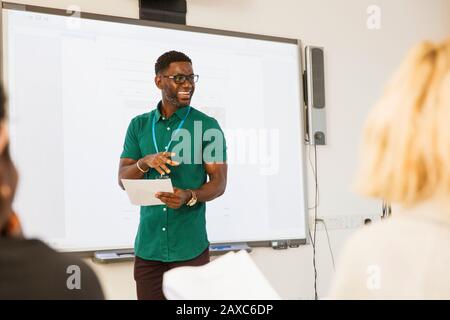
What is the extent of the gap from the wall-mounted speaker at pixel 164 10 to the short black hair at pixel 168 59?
0.20 meters

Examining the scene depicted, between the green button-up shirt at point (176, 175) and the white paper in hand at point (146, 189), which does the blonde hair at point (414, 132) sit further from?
the green button-up shirt at point (176, 175)

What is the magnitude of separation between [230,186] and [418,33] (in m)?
1.96

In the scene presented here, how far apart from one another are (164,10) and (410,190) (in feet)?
7.02

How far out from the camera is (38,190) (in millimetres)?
2273

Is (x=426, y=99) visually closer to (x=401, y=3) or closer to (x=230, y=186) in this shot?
(x=230, y=186)

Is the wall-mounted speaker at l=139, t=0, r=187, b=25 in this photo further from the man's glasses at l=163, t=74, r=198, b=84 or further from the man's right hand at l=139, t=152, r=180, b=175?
the man's right hand at l=139, t=152, r=180, b=175

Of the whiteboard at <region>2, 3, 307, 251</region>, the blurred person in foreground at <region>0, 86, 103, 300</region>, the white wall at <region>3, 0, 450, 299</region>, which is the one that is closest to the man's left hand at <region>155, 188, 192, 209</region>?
the whiteboard at <region>2, 3, 307, 251</region>

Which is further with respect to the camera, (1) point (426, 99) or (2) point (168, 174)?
(2) point (168, 174)

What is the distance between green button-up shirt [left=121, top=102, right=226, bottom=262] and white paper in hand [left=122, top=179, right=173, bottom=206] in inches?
4.2

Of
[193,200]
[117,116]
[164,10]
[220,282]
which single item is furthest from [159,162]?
[220,282]

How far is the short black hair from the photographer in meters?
2.54

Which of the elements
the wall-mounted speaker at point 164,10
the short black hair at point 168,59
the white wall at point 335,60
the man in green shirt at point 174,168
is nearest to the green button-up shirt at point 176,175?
the man in green shirt at point 174,168
